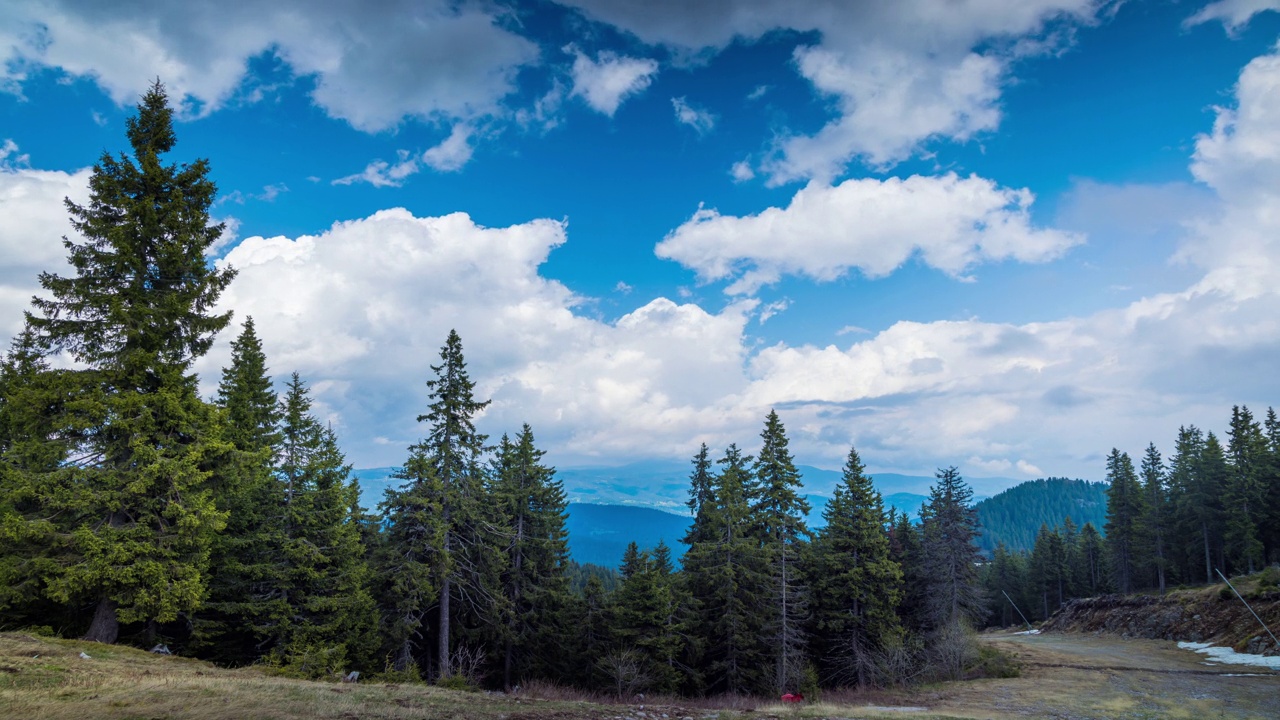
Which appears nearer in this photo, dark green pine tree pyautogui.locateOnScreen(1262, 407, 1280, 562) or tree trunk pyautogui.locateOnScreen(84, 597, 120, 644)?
tree trunk pyautogui.locateOnScreen(84, 597, 120, 644)

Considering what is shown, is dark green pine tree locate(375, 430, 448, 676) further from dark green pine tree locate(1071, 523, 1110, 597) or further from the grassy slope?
dark green pine tree locate(1071, 523, 1110, 597)

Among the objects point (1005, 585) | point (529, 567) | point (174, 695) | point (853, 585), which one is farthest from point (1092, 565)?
point (174, 695)

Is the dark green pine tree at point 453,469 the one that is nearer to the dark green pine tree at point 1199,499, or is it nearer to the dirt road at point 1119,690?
the dirt road at point 1119,690

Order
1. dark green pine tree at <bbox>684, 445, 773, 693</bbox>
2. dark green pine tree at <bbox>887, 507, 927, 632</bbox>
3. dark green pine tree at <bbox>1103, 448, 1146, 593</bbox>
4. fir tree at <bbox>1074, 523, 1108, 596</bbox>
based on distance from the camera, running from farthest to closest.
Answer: fir tree at <bbox>1074, 523, 1108, 596</bbox> → dark green pine tree at <bbox>1103, 448, 1146, 593</bbox> → dark green pine tree at <bbox>887, 507, 927, 632</bbox> → dark green pine tree at <bbox>684, 445, 773, 693</bbox>

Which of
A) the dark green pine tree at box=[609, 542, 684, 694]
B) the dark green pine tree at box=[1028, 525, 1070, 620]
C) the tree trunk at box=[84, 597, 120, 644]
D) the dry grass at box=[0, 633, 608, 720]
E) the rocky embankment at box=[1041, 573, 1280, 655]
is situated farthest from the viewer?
the dark green pine tree at box=[1028, 525, 1070, 620]

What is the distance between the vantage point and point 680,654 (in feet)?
118

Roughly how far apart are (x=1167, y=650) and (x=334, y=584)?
5737cm

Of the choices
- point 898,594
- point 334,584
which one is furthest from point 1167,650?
point 334,584

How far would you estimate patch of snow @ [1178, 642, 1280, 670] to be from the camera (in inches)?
1330

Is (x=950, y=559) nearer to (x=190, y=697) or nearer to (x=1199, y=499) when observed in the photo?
(x=1199, y=499)

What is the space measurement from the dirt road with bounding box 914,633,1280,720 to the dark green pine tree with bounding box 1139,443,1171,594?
3098 cm

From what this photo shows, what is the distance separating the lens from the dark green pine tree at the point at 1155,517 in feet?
224

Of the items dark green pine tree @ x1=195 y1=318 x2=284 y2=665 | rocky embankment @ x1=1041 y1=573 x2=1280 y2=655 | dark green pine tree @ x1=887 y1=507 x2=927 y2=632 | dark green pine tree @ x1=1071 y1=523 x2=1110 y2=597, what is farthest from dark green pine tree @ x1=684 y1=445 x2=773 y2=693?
dark green pine tree @ x1=1071 y1=523 x2=1110 y2=597

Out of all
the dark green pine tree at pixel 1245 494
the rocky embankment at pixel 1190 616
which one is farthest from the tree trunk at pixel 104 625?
the dark green pine tree at pixel 1245 494
